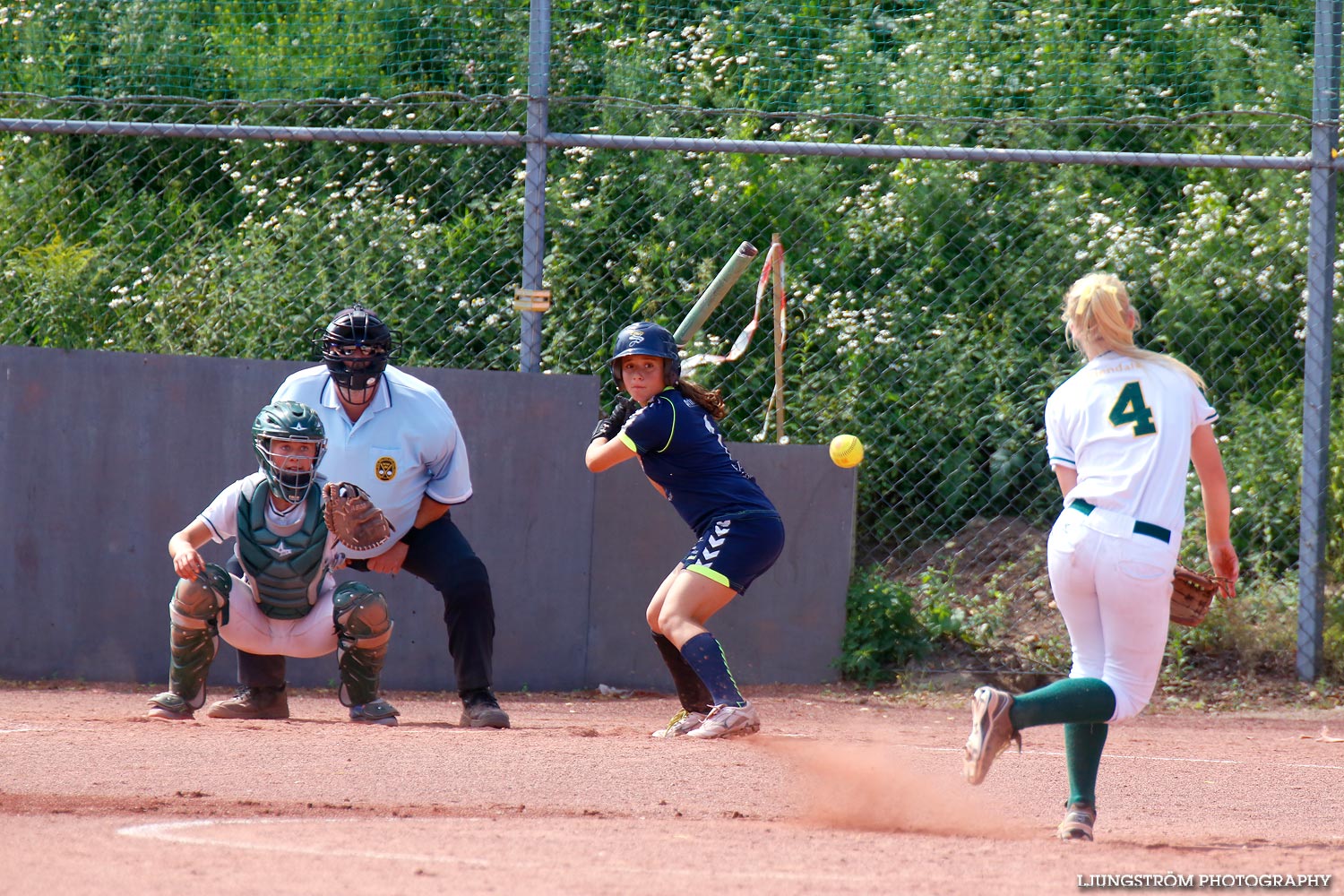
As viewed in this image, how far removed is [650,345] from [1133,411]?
7.27 feet

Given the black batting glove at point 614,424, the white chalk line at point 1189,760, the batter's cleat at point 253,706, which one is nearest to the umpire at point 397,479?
the batter's cleat at point 253,706

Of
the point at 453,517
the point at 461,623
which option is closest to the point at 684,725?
the point at 461,623

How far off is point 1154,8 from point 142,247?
6730 mm

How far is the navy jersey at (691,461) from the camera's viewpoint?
5258 mm

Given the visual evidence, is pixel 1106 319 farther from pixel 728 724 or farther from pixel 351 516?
pixel 351 516

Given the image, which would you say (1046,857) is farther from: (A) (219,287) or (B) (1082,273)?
(A) (219,287)

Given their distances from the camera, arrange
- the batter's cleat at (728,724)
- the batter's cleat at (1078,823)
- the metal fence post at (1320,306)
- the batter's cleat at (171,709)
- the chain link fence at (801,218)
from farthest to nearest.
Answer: the chain link fence at (801,218)
the metal fence post at (1320,306)
the batter's cleat at (171,709)
the batter's cleat at (728,724)
the batter's cleat at (1078,823)

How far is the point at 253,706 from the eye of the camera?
541cm

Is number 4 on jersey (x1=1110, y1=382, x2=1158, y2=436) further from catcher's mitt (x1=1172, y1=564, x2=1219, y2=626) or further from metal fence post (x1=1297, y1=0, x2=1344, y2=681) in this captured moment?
metal fence post (x1=1297, y1=0, x2=1344, y2=681)

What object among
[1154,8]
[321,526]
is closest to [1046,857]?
[321,526]

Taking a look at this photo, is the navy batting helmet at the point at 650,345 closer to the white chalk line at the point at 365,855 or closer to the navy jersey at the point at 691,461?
the navy jersey at the point at 691,461

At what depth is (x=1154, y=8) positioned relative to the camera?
8.66 m

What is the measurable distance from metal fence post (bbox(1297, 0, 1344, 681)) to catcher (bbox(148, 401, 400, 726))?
4691mm

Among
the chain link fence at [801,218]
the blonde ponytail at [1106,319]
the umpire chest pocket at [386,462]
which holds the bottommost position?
the umpire chest pocket at [386,462]
